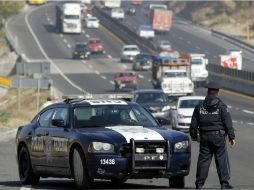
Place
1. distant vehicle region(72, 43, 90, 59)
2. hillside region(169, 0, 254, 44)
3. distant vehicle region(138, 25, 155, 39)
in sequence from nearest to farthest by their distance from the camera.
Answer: distant vehicle region(72, 43, 90, 59) → distant vehicle region(138, 25, 155, 39) → hillside region(169, 0, 254, 44)

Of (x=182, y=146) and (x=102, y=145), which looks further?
(x=182, y=146)

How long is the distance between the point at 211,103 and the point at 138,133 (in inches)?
45.8

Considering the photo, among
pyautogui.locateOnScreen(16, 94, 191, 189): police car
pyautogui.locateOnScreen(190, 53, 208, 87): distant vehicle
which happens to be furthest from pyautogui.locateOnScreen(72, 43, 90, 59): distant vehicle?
pyautogui.locateOnScreen(16, 94, 191, 189): police car

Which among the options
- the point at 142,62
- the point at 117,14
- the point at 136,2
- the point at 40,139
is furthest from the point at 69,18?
the point at 40,139

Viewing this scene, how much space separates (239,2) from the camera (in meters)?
155

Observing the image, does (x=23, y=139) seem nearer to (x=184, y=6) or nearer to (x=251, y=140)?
(x=251, y=140)

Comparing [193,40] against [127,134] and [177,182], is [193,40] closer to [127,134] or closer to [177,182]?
[177,182]

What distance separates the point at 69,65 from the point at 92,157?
7997 centimetres

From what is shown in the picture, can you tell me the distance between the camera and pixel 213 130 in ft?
50.6

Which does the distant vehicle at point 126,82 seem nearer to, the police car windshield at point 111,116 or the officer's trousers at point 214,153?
the police car windshield at point 111,116

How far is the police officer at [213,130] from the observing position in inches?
605

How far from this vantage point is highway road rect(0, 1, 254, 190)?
1911 cm

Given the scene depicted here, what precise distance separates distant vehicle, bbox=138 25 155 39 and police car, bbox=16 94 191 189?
3961 inches

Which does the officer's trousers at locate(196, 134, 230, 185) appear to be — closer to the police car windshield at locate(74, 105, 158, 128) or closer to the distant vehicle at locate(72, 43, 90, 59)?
the police car windshield at locate(74, 105, 158, 128)
